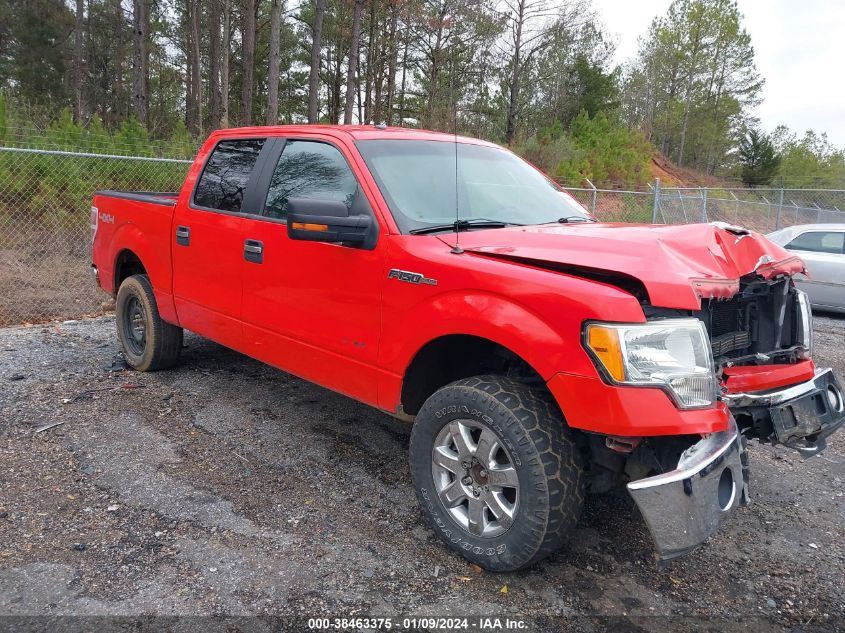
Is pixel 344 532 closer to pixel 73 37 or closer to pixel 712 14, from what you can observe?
pixel 73 37

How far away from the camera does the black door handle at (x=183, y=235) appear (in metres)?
4.61

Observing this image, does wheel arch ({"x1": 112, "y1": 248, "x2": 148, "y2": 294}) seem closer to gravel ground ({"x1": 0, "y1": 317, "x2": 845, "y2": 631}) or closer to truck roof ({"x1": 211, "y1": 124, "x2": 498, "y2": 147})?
gravel ground ({"x1": 0, "y1": 317, "x2": 845, "y2": 631})

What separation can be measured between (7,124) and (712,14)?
46.2 metres

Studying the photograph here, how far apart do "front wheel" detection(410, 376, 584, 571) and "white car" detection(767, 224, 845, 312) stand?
8.70 meters

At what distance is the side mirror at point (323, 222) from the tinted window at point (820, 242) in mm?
9428

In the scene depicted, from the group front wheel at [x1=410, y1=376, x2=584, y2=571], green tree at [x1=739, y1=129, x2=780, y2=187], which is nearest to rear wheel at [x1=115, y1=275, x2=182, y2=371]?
front wheel at [x1=410, y1=376, x2=584, y2=571]

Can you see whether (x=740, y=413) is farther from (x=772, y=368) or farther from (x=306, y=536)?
(x=306, y=536)

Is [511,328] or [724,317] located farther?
[724,317]

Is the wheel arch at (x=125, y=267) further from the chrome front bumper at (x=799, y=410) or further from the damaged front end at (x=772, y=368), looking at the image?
the chrome front bumper at (x=799, y=410)

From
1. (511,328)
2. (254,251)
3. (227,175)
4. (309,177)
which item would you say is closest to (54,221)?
(227,175)

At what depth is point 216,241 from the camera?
14.2ft

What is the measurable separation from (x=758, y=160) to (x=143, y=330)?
147ft

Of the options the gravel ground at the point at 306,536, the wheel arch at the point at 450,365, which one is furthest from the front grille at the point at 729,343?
the gravel ground at the point at 306,536

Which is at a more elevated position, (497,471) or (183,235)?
(183,235)
